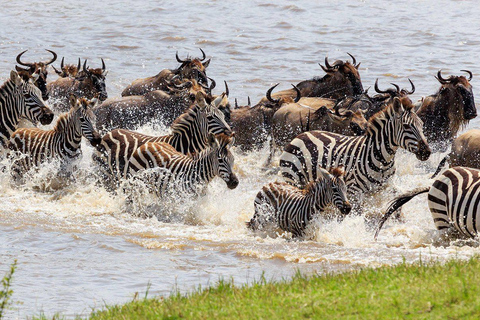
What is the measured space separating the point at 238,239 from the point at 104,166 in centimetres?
310

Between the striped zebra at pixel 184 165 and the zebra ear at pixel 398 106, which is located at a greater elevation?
the zebra ear at pixel 398 106

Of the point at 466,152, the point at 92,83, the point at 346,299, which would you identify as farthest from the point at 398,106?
the point at 92,83

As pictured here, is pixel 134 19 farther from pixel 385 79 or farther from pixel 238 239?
pixel 238 239

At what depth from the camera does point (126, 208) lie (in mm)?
11586

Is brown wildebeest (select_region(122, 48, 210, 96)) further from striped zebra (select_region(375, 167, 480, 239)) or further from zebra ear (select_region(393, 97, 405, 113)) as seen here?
striped zebra (select_region(375, 167, 480, 239))

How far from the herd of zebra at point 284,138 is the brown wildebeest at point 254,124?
0.02 meters

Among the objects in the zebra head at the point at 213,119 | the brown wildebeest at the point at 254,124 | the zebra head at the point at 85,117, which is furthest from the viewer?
the brown wildebeest at the point at 254,124

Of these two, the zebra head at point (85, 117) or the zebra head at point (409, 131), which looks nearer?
the zebra head at point (409, 131)

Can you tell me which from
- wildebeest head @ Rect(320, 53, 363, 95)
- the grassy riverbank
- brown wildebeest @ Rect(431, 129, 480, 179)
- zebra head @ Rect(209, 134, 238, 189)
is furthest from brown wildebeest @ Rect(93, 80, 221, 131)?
the grassy riverbank

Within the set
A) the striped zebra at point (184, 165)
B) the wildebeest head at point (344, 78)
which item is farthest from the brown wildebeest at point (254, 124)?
the striped zebra at point (184, 165)

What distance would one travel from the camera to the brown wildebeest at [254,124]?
52.5ft

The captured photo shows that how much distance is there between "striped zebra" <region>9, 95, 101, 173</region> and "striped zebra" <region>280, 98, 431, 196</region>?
10.6 ft

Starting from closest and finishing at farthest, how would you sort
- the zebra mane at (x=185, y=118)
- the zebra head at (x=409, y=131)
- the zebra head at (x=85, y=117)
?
the zebra head at (x=409, y=131) → the zebra mane at (x=185, y=118) → the zebra head at (x=85, y=117)

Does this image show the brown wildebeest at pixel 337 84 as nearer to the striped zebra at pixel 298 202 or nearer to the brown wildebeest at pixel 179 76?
the brown wildebeest at pixel 179 76
